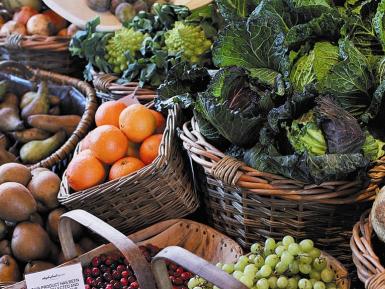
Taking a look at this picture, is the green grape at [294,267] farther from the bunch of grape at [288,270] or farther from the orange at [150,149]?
the orange at [150,149]

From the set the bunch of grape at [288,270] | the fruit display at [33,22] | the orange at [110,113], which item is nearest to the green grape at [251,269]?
the bunch of grape at [288,270]

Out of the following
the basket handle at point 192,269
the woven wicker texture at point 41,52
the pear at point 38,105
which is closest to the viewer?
the basket handle at point 192,269

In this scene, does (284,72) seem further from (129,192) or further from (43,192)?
(43,192)

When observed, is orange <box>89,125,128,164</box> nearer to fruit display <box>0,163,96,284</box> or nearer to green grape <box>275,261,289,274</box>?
fruit display <box>0,163,96,284</box>

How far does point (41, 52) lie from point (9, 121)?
437 millimetres

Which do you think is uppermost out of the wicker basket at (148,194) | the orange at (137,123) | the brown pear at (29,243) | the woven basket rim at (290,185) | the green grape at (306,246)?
the woven basket rim at (290,185)

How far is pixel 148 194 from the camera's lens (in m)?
1.60

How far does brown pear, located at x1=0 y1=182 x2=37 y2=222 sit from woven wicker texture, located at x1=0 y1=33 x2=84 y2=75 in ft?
3.28

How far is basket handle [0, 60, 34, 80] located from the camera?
2.37 meters

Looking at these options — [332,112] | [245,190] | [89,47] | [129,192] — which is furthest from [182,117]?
[89,47]

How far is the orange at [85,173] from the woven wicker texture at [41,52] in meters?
0.99

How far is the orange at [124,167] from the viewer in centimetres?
165

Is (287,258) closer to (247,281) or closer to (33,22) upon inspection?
(247,281)

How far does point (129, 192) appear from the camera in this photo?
1588 millimetres
